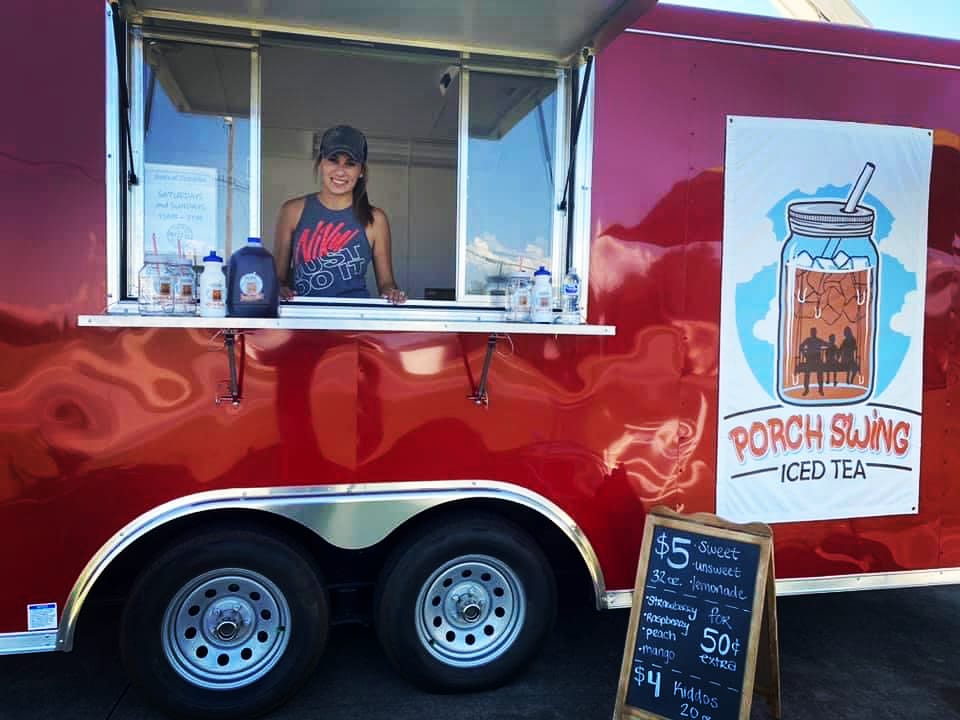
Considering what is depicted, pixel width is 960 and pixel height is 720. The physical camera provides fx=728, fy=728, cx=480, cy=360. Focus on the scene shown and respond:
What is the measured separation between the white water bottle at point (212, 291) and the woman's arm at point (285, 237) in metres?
0.47

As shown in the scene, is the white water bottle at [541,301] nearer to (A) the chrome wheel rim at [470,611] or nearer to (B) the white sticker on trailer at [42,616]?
(A) the chrome wheel rim at [470,611]

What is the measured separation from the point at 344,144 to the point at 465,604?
2.19m

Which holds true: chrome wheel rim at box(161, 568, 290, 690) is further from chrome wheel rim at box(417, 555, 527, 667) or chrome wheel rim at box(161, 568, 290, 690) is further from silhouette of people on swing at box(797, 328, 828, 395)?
silhouette of people on swing at box(797, 328, 828, 395)

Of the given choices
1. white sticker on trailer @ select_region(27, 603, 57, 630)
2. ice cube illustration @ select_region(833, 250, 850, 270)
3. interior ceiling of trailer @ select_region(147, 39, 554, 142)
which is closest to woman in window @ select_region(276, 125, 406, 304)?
interior ceiling of trailer @ select_region(147, 39, 554, 142)

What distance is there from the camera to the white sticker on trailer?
2.71m

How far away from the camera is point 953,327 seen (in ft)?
11.5

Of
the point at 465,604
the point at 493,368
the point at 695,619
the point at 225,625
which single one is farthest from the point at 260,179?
the point at 695,619

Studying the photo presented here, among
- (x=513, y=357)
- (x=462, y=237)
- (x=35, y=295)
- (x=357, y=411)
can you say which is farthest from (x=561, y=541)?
(x=35, y=295)

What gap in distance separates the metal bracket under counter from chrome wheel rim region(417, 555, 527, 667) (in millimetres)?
729

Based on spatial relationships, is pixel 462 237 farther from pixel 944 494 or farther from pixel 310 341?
pixel 944 494

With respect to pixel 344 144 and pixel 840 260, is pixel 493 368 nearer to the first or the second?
pixel 344 144

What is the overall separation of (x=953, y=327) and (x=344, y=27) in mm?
3127

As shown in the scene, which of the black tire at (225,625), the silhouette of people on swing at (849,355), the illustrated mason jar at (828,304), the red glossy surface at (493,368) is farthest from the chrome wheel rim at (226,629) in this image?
the silhouette of people on swing at (849,355)

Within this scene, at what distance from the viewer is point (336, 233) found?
3426mm
